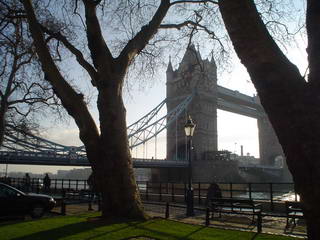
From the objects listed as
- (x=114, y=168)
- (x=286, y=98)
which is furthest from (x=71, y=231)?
(x=286, y=98)

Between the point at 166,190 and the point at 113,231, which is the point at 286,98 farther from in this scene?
the point at 166,190

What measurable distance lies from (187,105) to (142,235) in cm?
4938

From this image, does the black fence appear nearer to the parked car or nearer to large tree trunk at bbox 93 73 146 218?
the parked car

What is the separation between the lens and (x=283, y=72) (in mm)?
2953

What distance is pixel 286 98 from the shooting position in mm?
2844

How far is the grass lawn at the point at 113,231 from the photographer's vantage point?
226 inches

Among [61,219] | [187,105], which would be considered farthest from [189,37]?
[187,105]

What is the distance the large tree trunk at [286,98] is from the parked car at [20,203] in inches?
327

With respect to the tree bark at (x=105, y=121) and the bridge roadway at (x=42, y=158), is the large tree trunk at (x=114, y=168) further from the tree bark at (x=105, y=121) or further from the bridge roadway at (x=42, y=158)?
the bridge roadway at (x=42, y=158)

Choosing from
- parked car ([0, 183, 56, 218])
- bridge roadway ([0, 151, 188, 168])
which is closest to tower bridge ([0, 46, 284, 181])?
bridge roadway ([0, 151, 188, 168])

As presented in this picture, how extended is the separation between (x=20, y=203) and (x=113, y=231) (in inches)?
188

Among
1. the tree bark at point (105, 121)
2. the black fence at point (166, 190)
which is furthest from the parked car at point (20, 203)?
the black fence at point (166, 190)

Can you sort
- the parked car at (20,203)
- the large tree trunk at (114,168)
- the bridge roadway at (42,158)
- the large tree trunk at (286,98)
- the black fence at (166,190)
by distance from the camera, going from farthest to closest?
the bridge roadway at (42,158)
the black fence at (166,190)
the parked car at (20,203)
the large tree trunk at (114,168)
the large tree trunk at (286,98)

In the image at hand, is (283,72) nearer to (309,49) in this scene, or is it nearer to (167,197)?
(309,49)
